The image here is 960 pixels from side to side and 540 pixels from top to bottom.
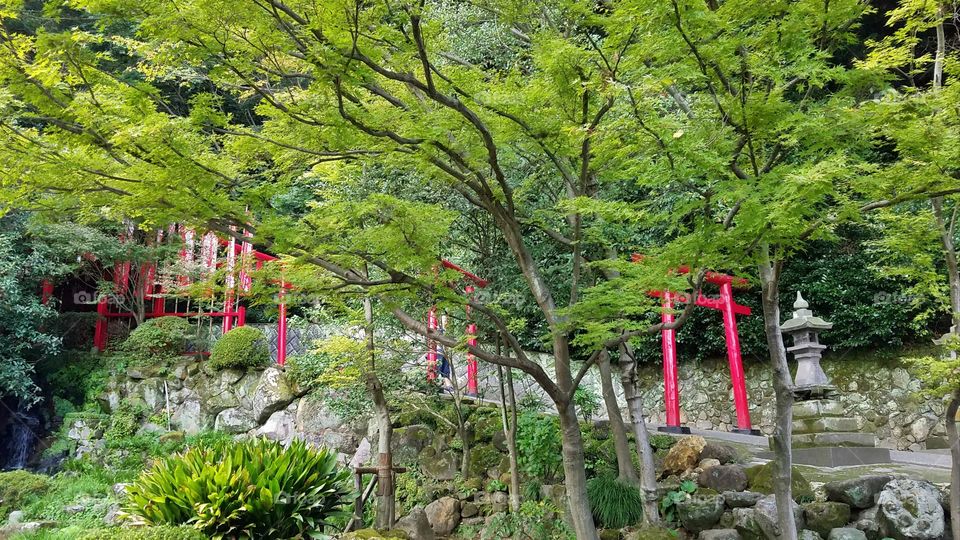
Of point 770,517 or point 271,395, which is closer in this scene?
point 770,517

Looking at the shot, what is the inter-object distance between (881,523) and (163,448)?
1092 centimetres

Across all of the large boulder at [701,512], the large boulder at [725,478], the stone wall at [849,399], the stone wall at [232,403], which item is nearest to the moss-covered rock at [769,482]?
the large boulder at [725,478]

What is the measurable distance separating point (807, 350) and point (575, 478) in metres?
4.34

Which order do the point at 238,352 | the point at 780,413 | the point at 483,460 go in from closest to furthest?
the point at 780,413 < the point at 483,460 < the point at 238,352

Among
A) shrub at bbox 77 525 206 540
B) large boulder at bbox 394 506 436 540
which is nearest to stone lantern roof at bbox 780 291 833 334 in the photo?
large boulder at bbox 394 506 436 540

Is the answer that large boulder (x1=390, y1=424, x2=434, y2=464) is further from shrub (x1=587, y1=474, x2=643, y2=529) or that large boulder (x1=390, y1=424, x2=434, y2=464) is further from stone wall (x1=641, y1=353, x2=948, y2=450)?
stone wall (x1=641, y1=353, x2=948, y2=450)

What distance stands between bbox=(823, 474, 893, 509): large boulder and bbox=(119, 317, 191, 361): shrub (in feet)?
40.1

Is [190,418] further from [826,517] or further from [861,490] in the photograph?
[861,490]

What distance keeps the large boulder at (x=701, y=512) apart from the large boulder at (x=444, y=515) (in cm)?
302

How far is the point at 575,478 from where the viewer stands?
516cm

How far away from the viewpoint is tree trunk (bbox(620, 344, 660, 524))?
5.99 metres

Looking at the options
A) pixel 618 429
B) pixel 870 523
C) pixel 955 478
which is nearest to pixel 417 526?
pixel 618 429

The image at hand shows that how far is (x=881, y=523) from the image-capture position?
5316 mm

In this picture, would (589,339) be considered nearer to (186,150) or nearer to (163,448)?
(186,150)
